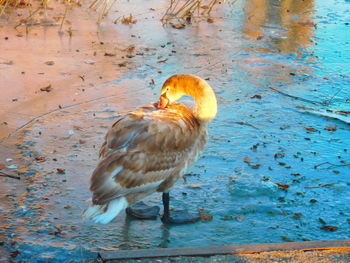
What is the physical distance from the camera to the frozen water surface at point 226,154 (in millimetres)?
5102

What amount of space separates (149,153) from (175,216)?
65 centimetres

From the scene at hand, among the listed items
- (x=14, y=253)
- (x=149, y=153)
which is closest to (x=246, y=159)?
(x=149, y=153)

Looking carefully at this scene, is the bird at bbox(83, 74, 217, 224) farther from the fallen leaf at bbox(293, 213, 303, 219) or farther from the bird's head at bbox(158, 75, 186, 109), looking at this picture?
the fallen leaf at bbox(293, 213, 303, 219)

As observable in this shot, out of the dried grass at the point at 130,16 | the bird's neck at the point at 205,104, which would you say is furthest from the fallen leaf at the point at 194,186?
the dried grass at the point at 130,16

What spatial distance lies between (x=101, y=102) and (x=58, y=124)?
0.88 metres

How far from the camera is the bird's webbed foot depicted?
5277 mm

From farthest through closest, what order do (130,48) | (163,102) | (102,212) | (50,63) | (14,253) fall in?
1. (130,48)
2. (50,63)
3. (163,102)
4. (102,212)
5. (14,253)

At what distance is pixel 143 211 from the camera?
545 cm

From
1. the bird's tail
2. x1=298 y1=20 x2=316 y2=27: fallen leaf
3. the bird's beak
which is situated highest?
x1=298 y1=20 x2=316 y2=27: fallen leaf

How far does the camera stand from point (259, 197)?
227 inches

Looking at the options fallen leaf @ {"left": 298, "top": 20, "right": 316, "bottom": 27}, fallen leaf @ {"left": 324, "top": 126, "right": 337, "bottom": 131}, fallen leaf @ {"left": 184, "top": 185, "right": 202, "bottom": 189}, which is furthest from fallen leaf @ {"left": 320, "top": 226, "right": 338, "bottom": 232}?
fallen leaf @ {"left": 298, "top": 20, "right": 316, "bottom": 27}

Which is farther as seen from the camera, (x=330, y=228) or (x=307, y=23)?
(x=307, y=23)

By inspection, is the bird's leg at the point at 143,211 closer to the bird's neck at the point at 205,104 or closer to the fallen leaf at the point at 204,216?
the fallen leaf at the point at 204,216

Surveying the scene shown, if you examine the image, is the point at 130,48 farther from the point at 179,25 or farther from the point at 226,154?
the point at 226,154
